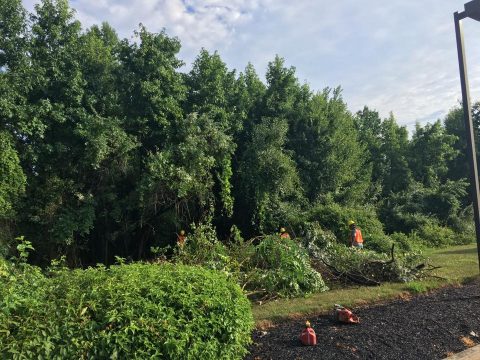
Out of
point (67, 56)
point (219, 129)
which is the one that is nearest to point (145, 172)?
point (219, 129)

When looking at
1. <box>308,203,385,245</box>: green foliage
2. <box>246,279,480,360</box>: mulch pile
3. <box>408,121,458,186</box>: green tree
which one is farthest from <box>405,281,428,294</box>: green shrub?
<box>408,121,458,186</box>: green tree

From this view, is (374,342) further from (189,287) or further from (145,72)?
(145,72)

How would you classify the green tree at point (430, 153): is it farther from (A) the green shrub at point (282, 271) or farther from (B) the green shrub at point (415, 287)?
(A) the green shrub at point (282, 271)

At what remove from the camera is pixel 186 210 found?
1652 centimetres

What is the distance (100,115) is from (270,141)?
6755mm

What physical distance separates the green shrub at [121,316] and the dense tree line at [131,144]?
33.8 feet

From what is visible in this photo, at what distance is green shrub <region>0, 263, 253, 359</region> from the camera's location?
11.4 ft

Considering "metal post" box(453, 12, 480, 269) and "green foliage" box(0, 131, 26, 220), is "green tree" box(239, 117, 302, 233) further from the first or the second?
"metal post" box(453, 12, 480, 269)

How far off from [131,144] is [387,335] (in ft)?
38.6

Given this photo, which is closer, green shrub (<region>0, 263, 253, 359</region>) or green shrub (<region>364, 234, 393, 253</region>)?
green shrub (<region>0, 263, 253, 359</region>)

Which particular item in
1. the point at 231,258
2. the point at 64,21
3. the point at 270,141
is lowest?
the point at 231,258

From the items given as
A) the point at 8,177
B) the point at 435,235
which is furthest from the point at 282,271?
the point at 435,235

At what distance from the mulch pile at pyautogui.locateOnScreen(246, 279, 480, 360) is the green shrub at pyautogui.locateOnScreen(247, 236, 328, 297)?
152cm

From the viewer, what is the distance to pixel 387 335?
5.30 m
